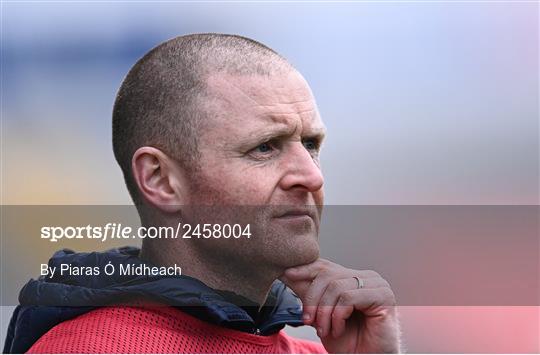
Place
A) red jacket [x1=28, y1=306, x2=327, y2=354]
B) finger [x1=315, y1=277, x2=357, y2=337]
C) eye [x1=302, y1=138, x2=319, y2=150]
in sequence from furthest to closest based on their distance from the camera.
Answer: eye [x1=302, y1=138, x2=319, y2=150]
finger [x1=315, y1=277, x2=357, y2=337]
red jacket [x1=28, y1=306, x2=327, y2=354]

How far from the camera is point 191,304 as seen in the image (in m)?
1.85

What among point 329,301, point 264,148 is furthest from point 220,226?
point 329,301

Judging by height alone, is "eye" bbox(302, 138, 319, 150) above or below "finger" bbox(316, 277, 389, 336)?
above

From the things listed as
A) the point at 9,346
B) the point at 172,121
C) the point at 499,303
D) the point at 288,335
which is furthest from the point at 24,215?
the point at 499,303

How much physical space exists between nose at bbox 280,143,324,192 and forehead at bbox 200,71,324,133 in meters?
0.07

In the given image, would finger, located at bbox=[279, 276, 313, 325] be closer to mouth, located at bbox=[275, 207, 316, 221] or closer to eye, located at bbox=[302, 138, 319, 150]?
mouth, located at bbox=[275, 207, 316, 221]

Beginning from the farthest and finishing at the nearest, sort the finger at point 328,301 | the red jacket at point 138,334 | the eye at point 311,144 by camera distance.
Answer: the eye at point 311,144
the finger at point 328,301
the red jacket at point 138,334

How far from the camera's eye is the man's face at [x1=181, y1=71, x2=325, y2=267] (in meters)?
1.92

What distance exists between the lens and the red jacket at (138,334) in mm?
1784

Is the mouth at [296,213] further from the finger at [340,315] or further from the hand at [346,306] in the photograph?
the finger at [340,315]

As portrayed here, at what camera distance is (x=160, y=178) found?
198 cm

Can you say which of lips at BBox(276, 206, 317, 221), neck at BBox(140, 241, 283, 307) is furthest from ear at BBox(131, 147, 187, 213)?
lips at BBox(276, 206, 317, 221)

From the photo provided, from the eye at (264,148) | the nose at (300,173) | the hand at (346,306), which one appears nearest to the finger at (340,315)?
the hand at (346,306)

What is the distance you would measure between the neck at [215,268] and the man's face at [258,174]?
27mm
